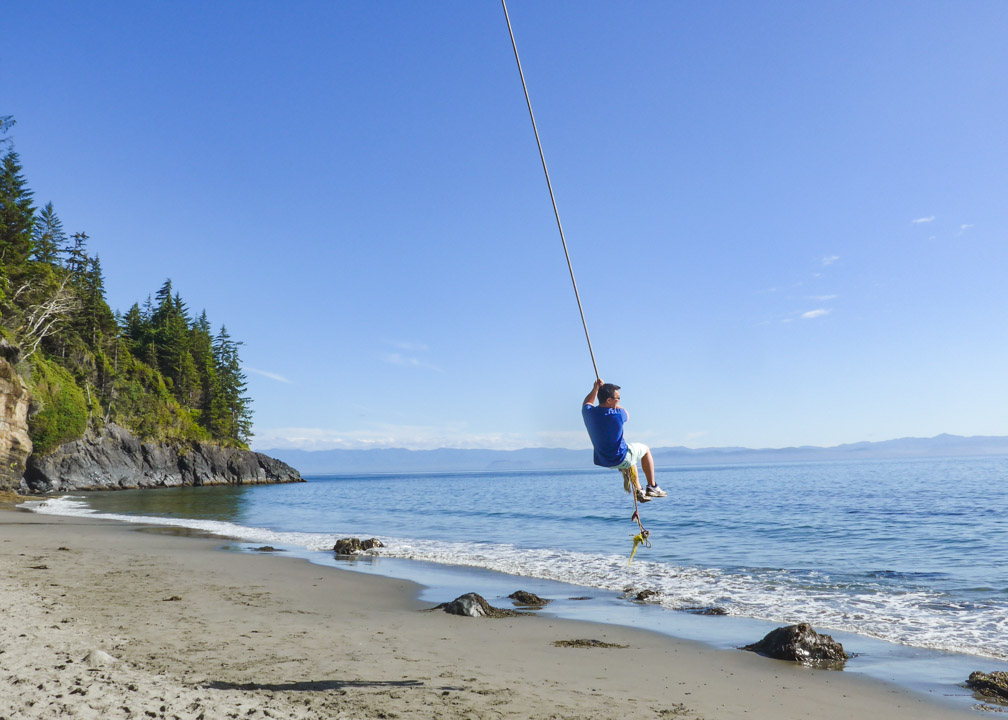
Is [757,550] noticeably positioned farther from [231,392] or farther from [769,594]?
[231,392]

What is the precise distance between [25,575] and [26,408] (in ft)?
125

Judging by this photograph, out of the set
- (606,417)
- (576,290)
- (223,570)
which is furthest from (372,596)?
(576,290)

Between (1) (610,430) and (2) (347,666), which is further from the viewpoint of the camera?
(1) (610,430)

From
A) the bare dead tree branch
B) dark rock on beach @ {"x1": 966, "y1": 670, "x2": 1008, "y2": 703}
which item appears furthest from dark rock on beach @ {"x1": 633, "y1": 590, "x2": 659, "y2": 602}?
the bare dead tree branch

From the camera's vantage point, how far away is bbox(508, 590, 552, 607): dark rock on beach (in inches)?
493

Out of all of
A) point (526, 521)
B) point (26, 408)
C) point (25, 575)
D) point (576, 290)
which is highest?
point (26, 408)

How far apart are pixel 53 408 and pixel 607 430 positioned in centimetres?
5651

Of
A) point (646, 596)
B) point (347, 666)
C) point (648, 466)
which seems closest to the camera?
point (347, 666)

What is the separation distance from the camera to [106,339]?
222ft

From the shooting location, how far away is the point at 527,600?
1266cm

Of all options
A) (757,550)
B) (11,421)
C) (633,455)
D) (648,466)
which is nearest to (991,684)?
(648,466)

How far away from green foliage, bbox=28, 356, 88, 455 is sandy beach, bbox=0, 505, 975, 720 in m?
45.5

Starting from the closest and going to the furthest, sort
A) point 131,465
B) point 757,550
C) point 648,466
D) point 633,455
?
point 633,455
point 648,466
point 757,550
point 131,465

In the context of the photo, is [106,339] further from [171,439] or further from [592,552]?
[592,552]
